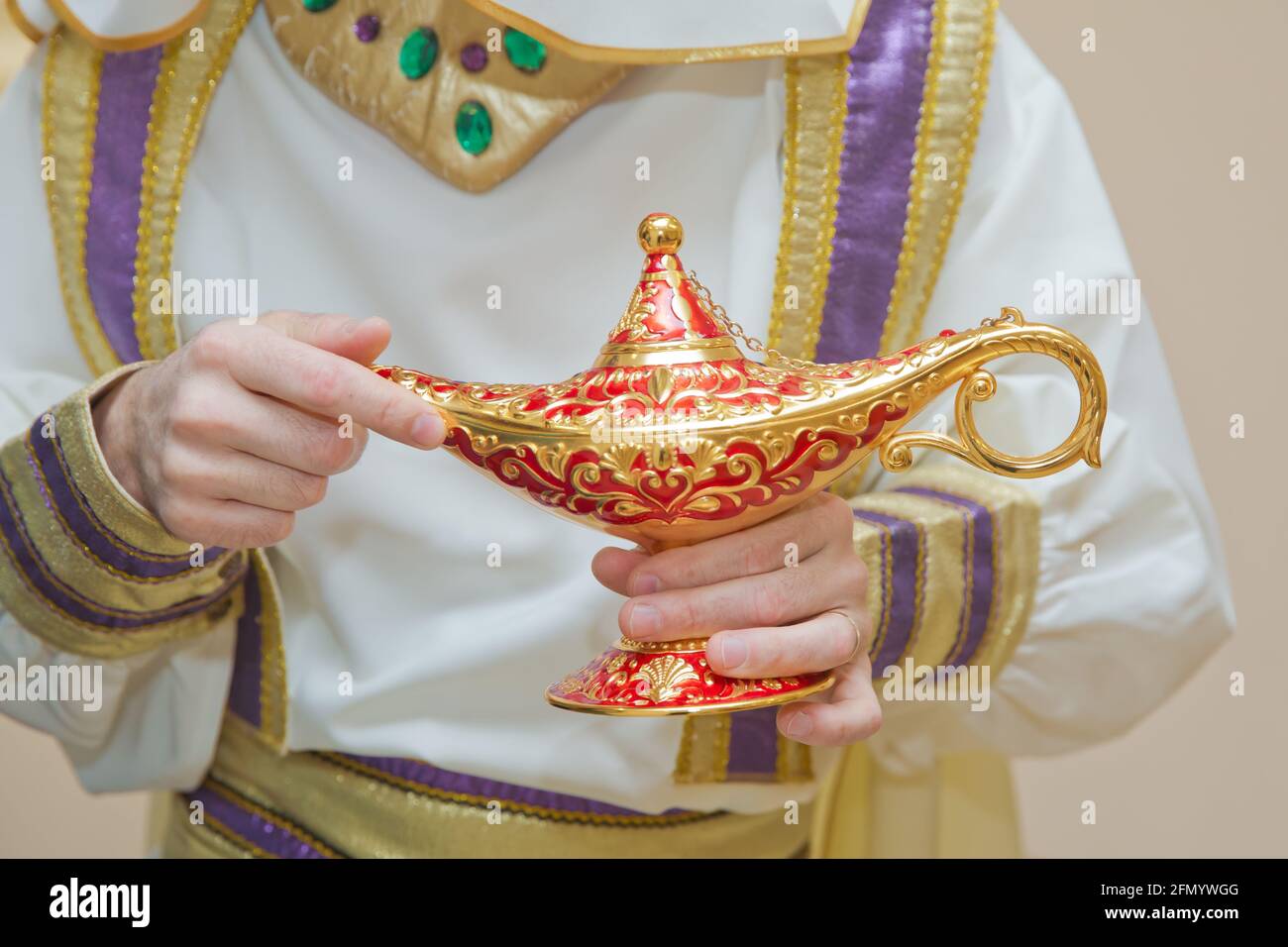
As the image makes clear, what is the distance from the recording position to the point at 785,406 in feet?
1.97

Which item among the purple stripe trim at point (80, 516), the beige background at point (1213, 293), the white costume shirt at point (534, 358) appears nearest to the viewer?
the purple stripe trim at point (80, 516)

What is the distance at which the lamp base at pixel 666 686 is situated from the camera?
1.98ft

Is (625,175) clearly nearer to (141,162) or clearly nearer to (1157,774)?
(141,162)

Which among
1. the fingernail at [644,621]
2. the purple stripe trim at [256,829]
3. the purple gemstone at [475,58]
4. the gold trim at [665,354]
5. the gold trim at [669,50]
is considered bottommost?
the purple stripe trim at [256,829]

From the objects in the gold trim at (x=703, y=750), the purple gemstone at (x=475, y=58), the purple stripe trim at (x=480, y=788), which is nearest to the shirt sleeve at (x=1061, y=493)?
the gold trim at (x=703, y=750)

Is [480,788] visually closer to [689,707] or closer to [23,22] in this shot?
[689,707]

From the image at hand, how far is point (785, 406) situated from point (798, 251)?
0.25 meters

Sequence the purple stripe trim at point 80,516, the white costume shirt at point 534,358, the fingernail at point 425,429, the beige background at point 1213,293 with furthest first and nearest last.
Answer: the beige background at point 1213,293 → the white costume shirt at point 534,358 → the purple stripe trim at point 80,516 → the fingernail at point 425,429

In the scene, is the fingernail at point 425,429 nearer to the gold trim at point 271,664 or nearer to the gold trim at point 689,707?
the gold trim at point 689,707

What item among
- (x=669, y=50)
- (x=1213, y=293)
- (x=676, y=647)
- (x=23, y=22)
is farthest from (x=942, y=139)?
(x=1213, y=293)

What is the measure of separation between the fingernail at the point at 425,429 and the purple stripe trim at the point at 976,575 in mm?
387

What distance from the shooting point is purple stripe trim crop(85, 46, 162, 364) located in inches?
33.0

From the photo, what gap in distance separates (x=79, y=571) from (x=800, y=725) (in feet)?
1.46

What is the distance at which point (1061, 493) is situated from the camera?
848mm
